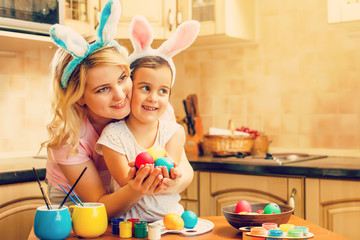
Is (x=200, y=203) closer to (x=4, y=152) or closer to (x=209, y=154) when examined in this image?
(x=209, y=154)

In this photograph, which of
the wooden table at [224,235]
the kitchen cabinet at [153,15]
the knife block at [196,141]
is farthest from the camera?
the knife block at [196,141]

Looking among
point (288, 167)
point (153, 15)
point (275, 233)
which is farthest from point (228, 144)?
point (275, 233)

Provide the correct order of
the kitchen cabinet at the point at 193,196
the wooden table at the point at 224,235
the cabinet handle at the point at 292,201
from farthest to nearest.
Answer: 1. the kitchen cabinet at the point at 193,196
2. the cabinet handle at the point at 292,201
3. the wooden table at the point at 224,235

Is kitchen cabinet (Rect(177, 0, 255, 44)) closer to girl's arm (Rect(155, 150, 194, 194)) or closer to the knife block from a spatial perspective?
the knife block

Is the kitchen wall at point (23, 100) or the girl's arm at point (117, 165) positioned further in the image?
the kitchen wall at point (23, 100)

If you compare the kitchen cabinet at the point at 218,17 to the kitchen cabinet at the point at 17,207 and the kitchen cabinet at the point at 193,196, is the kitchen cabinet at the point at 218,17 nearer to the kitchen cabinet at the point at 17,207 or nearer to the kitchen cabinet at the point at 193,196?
the kitchen cabinet at the point at 193,196

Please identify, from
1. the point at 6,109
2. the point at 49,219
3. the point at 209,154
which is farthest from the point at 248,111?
the point at 49,219

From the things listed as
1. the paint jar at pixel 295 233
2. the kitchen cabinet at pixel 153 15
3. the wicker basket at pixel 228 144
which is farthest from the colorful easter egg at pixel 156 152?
the kitchen cabinet at pixel 153 15

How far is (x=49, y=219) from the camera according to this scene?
1115mm

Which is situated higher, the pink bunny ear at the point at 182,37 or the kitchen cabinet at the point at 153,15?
the kitchen cabinet at the point at 153,15

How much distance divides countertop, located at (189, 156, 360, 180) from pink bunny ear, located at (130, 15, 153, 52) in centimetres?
108

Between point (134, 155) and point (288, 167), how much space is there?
3.38 ft

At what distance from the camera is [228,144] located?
2590mm

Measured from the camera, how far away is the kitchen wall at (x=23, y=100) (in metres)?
2.57
